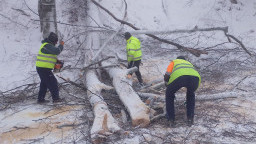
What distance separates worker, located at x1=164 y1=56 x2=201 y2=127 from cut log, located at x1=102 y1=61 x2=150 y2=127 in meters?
0.48

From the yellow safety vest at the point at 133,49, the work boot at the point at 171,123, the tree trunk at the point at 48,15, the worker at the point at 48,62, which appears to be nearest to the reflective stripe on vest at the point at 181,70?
the work boot at the point at 171,123

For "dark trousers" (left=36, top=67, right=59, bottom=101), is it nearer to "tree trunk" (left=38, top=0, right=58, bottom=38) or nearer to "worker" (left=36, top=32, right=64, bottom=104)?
"worker" (left=36, top=32, right=64, bottom=104)

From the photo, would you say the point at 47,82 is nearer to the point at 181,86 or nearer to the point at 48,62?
the point at 48,62

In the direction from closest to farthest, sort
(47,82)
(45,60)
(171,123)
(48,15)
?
(171,123) → (45,60) → (47,82) → (48,15)

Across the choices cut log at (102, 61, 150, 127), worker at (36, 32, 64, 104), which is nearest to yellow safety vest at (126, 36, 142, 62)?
cut log at (102, 61, 150, 127)

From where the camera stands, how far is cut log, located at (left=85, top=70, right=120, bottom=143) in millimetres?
4281

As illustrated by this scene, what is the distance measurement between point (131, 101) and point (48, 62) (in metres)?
2.10

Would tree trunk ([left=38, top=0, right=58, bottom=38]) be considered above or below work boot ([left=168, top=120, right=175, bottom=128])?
above

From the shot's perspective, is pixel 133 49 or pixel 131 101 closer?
pixel 131 101

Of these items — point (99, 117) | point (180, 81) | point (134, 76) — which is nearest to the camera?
point (180, 81)

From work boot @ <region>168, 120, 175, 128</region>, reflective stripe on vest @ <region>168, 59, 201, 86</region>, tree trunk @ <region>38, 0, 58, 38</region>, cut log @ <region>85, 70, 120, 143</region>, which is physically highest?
tree trunk @ <region>38, 0, 58, 38</region>

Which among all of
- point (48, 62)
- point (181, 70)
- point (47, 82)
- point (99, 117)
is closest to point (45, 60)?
point (48, 62)

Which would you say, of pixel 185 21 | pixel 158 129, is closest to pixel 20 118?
pixel 158 129

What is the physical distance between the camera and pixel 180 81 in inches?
179
